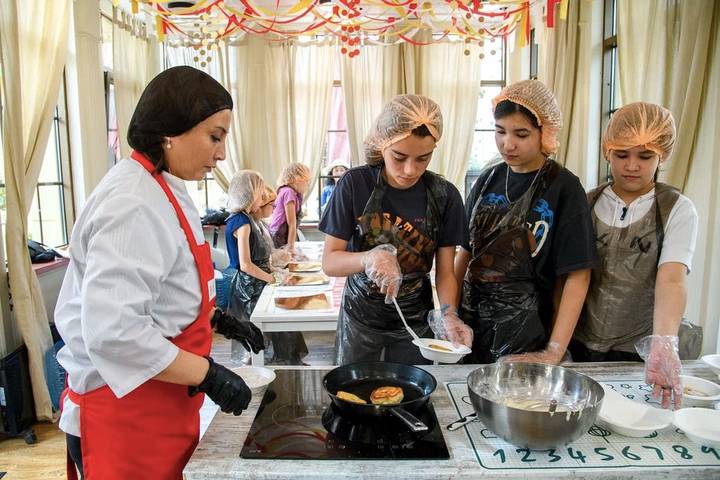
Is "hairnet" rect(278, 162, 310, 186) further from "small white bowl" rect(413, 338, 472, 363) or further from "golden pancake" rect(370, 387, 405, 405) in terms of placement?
"golden pancake" rect(370, 387, 405, 405)

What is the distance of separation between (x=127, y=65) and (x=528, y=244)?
5107 millimetres

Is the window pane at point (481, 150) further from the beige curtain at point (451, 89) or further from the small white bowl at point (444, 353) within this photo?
the small white bowl at point (444, 353)

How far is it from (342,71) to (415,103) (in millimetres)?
4910

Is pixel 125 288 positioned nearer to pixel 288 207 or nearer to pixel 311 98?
pixel 288 207

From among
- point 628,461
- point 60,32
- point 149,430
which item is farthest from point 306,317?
point 60,32

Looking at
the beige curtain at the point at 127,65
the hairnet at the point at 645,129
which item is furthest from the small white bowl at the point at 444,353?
the beige curtain at the point at 127,65

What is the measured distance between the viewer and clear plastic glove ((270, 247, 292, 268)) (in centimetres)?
387

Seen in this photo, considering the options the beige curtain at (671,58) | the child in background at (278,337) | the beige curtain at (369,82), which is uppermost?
the beige curtain at (369,82)

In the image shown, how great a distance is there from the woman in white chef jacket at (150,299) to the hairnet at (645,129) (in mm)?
1170

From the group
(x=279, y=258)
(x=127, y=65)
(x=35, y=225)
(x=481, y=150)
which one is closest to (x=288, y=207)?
(x=279, y=258)

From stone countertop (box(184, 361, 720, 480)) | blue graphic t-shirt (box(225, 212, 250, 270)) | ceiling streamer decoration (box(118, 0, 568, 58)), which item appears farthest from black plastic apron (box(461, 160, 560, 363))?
blue graphic t-shirt (box(225, 212, 250, 270))

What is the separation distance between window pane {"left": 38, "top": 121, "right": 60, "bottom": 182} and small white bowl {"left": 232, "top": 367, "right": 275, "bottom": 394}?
141 inches

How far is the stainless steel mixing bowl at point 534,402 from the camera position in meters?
0.98

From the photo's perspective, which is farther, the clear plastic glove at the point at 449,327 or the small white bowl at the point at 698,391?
the clear plastic glove at the point at 449,327
